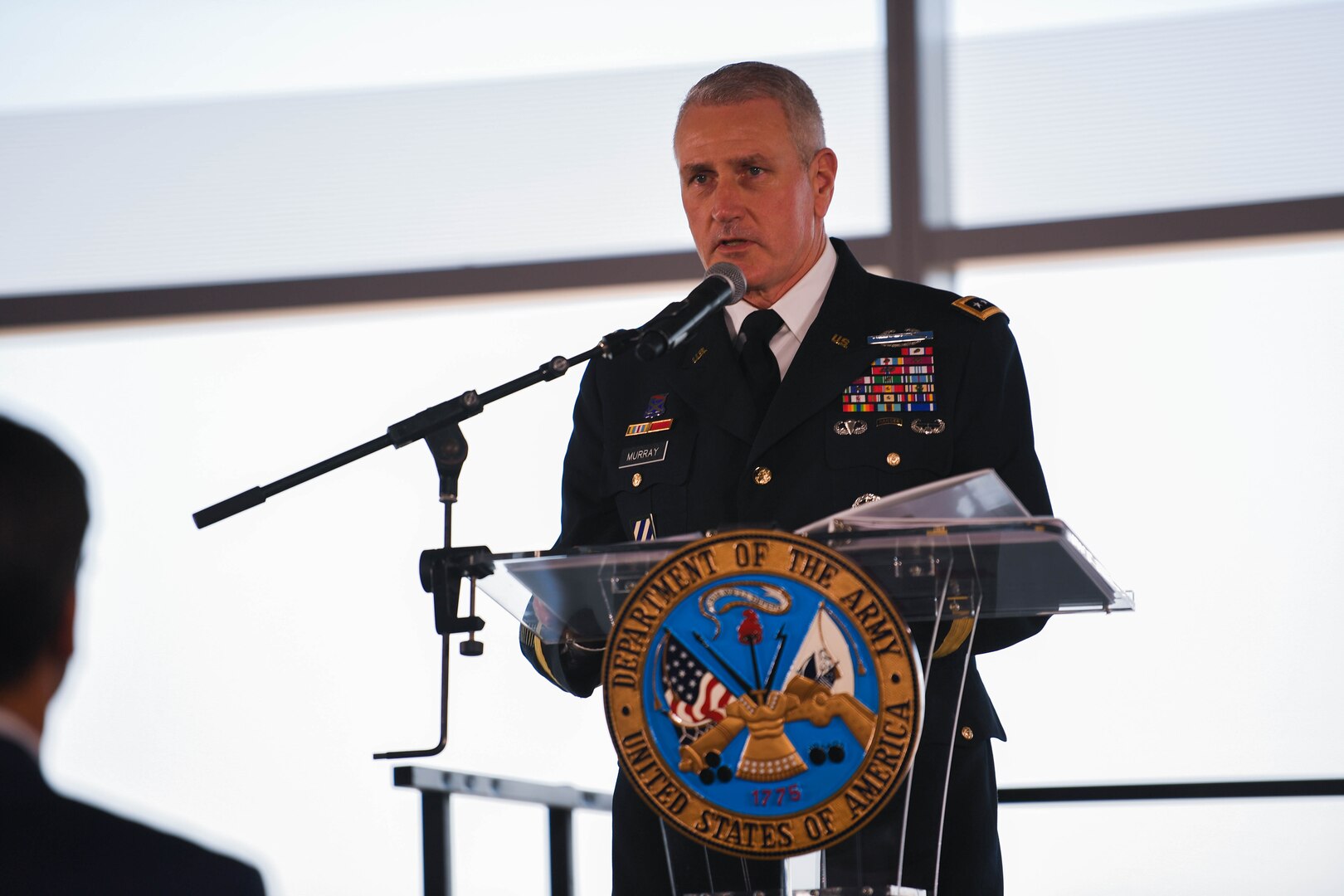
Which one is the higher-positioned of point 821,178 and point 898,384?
point 821,178

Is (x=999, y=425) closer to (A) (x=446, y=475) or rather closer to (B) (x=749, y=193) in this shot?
(B) (x=749, y=193)

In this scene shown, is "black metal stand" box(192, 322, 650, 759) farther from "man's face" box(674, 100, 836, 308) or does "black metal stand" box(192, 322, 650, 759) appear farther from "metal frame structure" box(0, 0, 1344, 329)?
"metal frame structure" box(0, 0, 1344, 329)

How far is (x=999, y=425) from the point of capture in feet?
6.70

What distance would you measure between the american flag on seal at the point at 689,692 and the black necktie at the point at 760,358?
0.63 m

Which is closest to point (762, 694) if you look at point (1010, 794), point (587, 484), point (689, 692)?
point (689, 692)

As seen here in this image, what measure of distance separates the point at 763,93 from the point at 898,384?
475mm

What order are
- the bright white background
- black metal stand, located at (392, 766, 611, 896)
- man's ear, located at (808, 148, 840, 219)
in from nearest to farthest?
man's ear, located at (808, 148, 840, 219) < black metal stand, located at (392, 766, 611, 896) < the bright white background

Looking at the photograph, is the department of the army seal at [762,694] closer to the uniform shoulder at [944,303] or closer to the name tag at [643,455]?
the name tag at [643,455]

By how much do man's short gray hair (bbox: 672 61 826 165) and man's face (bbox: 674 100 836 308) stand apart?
1 cm

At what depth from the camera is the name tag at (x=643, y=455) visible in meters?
2.13

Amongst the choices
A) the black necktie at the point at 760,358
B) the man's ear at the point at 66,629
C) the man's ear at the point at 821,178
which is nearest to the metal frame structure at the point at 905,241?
the man's ear at the point at 821,178

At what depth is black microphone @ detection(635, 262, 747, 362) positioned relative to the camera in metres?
1.68

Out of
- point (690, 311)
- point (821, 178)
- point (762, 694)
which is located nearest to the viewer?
point (762, 694)

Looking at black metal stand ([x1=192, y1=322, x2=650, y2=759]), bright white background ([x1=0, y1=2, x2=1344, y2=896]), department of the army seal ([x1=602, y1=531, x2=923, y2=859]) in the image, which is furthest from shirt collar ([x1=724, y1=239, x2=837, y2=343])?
bright white background ([x1=0, y1=2, x2=1344, y2=896])
